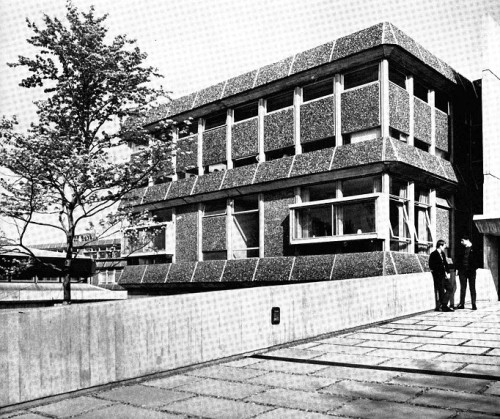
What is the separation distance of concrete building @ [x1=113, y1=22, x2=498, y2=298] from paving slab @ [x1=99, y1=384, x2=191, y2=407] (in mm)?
11738

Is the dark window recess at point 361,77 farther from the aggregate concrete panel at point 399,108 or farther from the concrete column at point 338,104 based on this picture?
the aggregate concrete panel at point 399,108

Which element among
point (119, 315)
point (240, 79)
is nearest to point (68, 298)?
point (119, 315)

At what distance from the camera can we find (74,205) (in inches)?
592

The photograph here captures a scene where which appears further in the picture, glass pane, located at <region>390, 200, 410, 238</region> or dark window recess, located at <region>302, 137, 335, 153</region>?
dark window recess, located at <region>302, 137, 335, 153</region>

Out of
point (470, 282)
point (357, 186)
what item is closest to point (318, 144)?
point (357, 186)

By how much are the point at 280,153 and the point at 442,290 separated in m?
9.57

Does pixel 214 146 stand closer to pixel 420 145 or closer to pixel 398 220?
pixel 420 145

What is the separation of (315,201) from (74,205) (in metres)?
8.34

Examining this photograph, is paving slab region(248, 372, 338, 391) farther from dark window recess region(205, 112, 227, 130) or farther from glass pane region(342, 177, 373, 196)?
dark window recess region(205, 112, 227, 130)

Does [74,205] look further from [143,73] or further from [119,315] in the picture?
[119,315]

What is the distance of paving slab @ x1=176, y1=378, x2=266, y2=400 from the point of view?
5.80m

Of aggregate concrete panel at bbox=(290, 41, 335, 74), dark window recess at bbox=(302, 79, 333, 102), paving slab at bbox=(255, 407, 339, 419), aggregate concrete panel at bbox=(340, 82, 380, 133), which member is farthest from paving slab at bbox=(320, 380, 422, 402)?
dark window recess at bbox=(302, 79, 333, 102)

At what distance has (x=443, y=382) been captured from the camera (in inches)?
245

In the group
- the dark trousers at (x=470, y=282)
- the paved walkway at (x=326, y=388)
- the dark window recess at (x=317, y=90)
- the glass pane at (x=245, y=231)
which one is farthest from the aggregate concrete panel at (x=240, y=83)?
the paved walkway at (x=326, y=388)
